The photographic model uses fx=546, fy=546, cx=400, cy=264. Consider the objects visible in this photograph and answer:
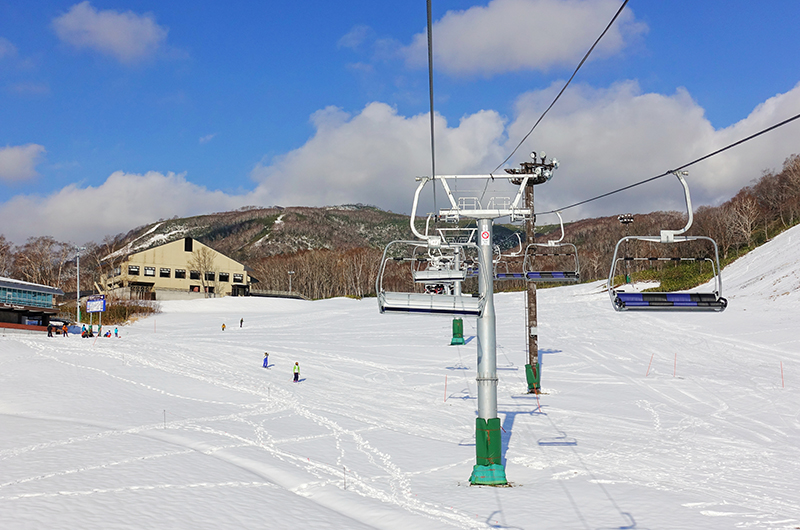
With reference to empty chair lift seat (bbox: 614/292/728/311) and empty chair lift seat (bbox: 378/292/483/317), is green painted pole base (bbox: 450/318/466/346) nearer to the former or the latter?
empty chair lift seat (bbox: 614/292/728/311)

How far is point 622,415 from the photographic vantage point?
61.7 feet

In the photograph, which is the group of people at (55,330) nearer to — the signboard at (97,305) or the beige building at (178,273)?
the signboard at (97,305)

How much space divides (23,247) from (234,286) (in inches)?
Answer: 1414

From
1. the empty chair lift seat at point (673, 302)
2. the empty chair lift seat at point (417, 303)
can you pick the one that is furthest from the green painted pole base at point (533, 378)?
the empty chair lift seat at point (417, 303)

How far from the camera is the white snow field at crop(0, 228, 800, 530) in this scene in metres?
10.2

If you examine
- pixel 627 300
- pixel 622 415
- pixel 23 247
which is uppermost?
pixel 23 247

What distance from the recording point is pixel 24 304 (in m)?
46.9

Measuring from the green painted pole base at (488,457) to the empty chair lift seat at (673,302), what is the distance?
3898 mm

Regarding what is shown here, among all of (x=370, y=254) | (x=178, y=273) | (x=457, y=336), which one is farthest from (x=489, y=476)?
(x=370, y=254)

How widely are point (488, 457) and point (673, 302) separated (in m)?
5.23

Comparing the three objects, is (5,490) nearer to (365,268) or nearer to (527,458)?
(527,458)

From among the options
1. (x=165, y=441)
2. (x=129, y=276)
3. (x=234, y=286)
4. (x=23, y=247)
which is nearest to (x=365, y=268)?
(x=234, y=286)

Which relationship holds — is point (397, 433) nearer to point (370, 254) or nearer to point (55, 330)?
point (55, 330)

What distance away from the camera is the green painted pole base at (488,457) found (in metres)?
12.2
